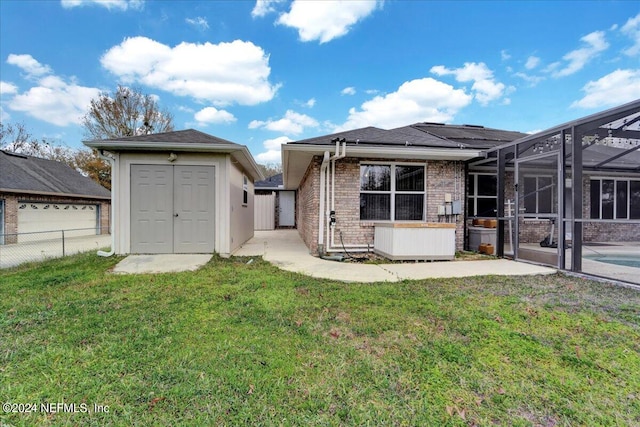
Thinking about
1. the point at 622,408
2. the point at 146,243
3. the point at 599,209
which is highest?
the point at 599,209

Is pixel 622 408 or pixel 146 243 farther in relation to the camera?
pixel 146 243

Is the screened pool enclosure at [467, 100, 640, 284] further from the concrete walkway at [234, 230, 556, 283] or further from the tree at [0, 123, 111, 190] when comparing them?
the tree at [0, 123, 111, 190]

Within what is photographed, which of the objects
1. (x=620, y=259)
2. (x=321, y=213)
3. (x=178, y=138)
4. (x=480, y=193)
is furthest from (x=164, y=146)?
(x=620, y=259)

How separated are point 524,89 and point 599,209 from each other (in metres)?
5.31

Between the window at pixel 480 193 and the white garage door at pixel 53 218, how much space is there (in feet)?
42.5

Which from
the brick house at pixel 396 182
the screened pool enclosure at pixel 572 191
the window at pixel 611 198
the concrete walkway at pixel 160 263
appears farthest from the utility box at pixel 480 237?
the concrete walkway at pixel 160 263

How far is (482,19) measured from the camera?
8867mm

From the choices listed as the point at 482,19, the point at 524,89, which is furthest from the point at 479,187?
the point at 524,89

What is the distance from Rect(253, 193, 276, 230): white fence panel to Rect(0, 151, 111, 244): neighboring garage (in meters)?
7.77

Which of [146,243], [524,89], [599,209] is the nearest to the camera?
[146,243]

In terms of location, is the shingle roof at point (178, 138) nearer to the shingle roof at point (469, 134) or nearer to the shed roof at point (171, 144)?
the shed roof at point (171, 144)

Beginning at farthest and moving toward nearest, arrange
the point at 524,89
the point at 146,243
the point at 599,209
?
the point at 524,89 < the point at 599,209 < the point at 146,243

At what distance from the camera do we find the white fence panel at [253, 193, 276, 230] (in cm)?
1653

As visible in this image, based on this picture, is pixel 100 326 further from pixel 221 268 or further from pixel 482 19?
pixel 482 19
